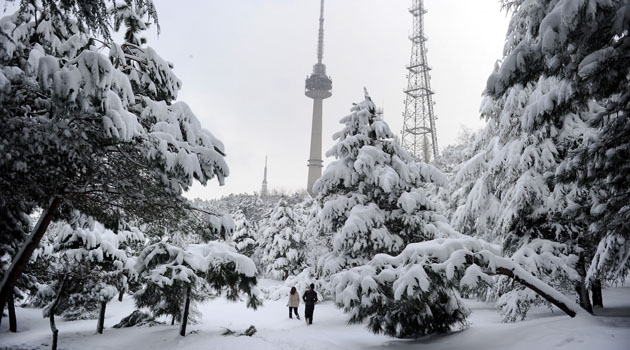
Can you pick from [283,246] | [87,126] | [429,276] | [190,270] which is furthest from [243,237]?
[87,126]

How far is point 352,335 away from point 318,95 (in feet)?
392

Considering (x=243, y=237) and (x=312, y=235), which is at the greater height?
(x=243, y=237)

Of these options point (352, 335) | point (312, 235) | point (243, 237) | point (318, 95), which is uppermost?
point (318, 95)

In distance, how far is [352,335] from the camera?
38.9 feet

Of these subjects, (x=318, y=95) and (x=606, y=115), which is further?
(x=318, y=95)

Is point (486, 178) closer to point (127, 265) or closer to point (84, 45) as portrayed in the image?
point (84, 45)

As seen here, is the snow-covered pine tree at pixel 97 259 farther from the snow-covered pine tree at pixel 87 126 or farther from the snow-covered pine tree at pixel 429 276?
the snow-covered pine tree at pixel 429 276

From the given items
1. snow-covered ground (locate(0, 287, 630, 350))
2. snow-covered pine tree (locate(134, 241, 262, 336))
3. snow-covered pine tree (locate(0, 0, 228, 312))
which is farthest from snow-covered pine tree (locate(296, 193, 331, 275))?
snow-covered pine tree (locate(0, 0, 228, 312))

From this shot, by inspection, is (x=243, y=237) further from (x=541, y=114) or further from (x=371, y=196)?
(x=541, y=114)

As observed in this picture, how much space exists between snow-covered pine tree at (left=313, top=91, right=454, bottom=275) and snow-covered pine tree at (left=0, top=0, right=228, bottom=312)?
267 inches

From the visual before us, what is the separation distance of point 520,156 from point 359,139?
16.6 ft

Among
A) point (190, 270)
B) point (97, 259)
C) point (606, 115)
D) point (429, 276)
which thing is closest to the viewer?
point (606, 115)

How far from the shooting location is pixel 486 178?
42.8 ft

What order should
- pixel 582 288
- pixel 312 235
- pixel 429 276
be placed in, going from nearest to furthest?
1. pixel 429 276
2. pixel 582 288
3. pixel 312 235
